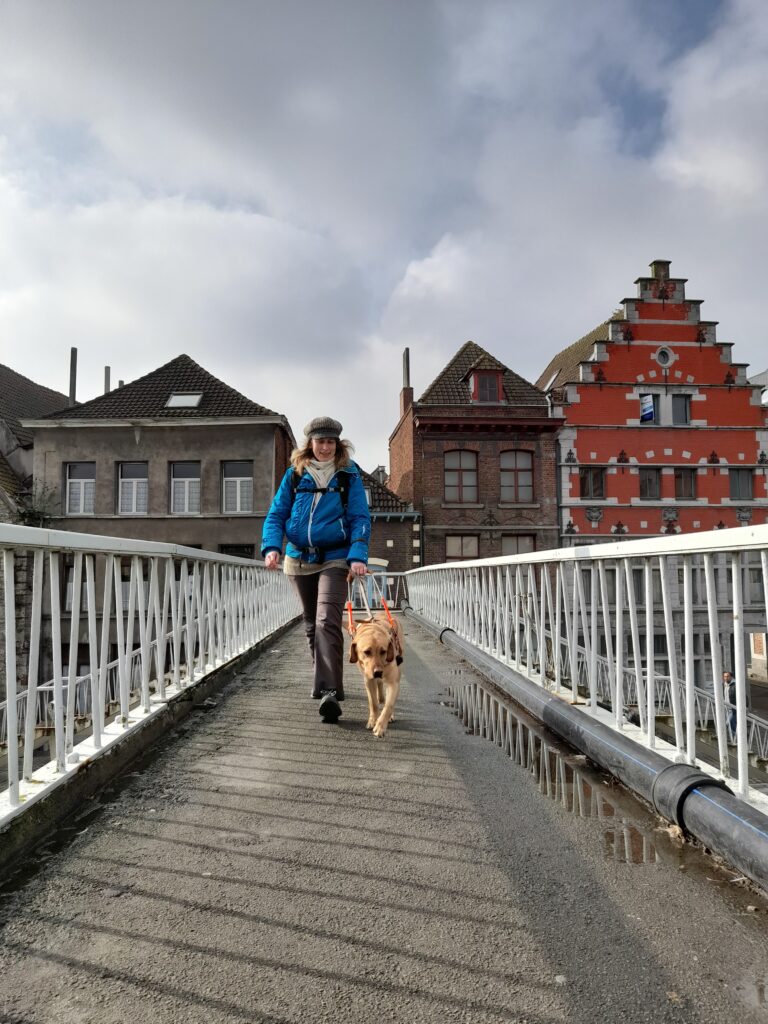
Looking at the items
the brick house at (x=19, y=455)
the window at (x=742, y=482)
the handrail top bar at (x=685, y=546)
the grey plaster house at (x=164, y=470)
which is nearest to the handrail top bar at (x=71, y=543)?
the handrail top bar at (x=685, y=546)

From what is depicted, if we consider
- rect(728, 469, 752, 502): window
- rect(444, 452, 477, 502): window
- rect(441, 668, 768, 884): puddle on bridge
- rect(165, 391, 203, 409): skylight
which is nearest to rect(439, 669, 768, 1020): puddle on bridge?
rect(441, 668, 768, 884): puddle on bridge

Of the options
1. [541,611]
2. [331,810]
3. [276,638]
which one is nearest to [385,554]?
[276,638]

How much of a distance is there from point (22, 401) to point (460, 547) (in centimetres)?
2088

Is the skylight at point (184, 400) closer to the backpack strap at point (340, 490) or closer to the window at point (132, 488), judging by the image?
the window at point (132, 488)

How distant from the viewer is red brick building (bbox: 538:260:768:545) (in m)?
28.0

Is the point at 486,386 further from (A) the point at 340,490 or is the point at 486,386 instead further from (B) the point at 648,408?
(A) the point at 340,490

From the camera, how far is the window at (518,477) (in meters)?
28.2

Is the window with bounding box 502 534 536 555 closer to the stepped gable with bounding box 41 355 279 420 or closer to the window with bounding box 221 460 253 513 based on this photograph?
the window with bounding box 221 460 253 513

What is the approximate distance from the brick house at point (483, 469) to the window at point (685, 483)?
17.4 feet

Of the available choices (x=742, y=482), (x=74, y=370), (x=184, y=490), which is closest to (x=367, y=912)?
(x=184, y=490)

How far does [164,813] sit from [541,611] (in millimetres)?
3373

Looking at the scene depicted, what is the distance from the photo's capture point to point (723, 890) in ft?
7.22

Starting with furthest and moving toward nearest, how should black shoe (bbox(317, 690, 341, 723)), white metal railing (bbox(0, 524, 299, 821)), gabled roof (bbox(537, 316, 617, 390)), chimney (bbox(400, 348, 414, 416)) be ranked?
chimney (bbox(400, 348, 414, 416)) → gabled roof (bbox(537, 316, 617, 390)) → black shoe (bbox(317, 690, 341, 723)) → white metal railing (bbox(0, 524, 299, 821))

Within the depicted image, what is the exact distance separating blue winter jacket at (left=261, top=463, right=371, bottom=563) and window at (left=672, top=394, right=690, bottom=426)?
2707cm
